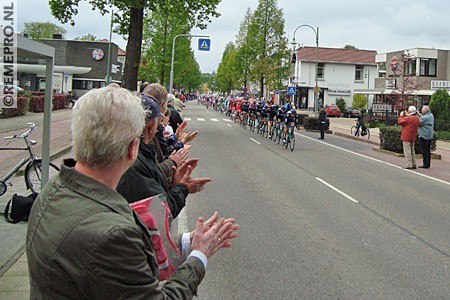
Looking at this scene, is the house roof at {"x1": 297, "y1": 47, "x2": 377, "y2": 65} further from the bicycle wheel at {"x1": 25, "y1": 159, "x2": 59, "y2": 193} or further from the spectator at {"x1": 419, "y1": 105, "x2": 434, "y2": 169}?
the bicycle wheel at {"x1": 25, "y1": 159, "x2": 59, "y2": 193}

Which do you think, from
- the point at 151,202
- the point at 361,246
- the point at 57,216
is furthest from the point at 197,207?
the point at 57,216

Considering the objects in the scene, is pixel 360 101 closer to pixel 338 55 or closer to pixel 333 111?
pixel 333 111

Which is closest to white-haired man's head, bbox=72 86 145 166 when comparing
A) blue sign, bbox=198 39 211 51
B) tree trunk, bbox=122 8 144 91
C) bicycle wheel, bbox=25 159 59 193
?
bicycle wheel, bbox=25 159 59 193

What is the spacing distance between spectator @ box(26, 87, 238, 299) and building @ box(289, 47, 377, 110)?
67.5 m

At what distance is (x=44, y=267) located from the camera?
5.64 feet

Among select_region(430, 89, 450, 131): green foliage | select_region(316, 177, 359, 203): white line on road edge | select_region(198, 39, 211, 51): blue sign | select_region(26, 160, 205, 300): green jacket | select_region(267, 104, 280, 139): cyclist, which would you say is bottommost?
select_region(316, 177, 359, 203): white line on road edge

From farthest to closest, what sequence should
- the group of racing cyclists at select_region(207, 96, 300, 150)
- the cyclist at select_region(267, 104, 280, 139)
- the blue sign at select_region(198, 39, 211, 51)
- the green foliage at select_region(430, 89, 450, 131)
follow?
the blue sign at select_region(198, 39, 211, 51)
the green foliage at select_region(430, 89, 450, 131)
the cyclist at select_region(267, 104, 280, 139)
the group of racing cyclists at select_region(207, 96, 300, 150)

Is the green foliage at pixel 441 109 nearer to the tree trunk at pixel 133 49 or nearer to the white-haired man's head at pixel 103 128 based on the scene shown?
the tree trunk at pixel 133 49

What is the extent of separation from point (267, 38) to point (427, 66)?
1692 centimetres

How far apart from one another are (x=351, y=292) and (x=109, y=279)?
11.8 feet

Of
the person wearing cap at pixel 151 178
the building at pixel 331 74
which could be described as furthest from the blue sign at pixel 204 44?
the building at pixel 331 74

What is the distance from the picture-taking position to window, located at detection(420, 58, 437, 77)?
2059 inches

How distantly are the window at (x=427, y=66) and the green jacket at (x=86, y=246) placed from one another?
5502cm

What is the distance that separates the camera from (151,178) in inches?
124
